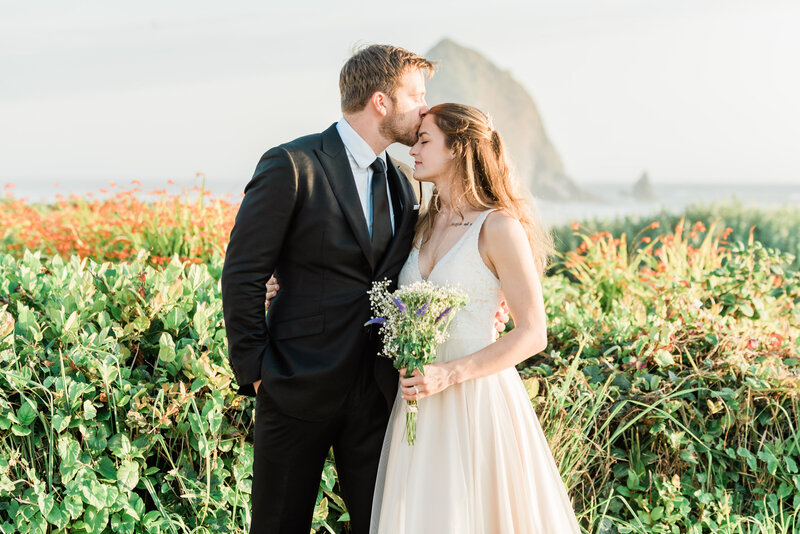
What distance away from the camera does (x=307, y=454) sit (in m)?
2.67

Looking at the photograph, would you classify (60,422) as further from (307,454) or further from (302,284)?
(302,284)

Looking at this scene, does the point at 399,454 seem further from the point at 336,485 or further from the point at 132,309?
the point at 132,309

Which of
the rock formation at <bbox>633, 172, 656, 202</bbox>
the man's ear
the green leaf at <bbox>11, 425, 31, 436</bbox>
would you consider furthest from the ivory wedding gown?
the rock formation at <bbox>633, 172, 656, 202</bbox>

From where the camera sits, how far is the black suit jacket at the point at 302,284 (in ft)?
8.44

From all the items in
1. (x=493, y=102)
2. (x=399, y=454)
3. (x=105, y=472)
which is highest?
(x=493, y=102)

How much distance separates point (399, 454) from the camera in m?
2.69

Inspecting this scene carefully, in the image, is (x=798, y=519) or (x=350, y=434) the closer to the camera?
(x=350, y=434)

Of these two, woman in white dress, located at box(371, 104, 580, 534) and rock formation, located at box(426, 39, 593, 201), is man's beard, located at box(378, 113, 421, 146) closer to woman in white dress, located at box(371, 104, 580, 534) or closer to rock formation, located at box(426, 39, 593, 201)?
woman in white dress, located at box(371, 104, 580, 534)

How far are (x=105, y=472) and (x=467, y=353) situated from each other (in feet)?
5.50

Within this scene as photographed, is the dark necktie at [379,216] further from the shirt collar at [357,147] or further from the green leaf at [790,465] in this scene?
the green leaf at [790,465]

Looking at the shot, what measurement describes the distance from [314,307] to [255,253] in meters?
0.28

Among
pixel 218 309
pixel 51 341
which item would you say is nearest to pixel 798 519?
pixel 218 309

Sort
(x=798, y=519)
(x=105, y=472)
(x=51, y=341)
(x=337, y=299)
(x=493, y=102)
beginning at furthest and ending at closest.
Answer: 1. (x=493, y=102)
2. (x=798, y=519)
3. (x=51, y=341)
4. (x=105, y=472)
5. (x=337, y=299)

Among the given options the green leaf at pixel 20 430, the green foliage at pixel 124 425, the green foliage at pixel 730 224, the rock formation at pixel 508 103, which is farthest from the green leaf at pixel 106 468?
the rock formation at pixel 508 103
